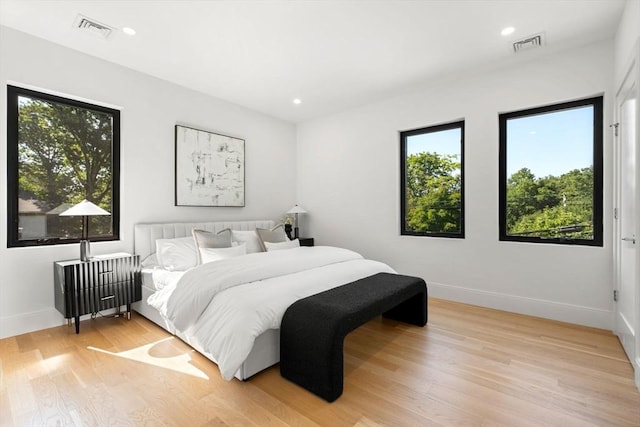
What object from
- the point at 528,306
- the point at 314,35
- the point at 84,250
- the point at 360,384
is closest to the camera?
the point at 360,384

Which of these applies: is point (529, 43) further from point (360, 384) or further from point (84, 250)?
point (84, 250)

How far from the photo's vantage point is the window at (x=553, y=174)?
3117 mm

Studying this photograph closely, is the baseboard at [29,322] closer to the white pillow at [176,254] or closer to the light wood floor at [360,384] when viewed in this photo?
the light wood floor at [360,384]

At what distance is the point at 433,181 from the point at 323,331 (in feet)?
9.97

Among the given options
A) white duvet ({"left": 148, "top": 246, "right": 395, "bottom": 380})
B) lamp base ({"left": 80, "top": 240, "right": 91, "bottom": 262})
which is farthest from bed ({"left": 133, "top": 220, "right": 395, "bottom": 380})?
lamp base ({"left": 80, "top": 240, "right": 91, "bottom": 262})

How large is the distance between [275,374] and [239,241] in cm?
Result: 209

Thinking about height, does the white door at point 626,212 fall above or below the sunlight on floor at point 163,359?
above

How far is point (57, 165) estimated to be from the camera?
3.12 metres

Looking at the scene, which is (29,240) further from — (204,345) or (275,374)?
(275,374)

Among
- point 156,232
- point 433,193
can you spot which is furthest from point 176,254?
point 433,193

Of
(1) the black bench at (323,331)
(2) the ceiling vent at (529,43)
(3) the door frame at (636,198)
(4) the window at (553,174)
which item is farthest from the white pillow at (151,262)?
(2) the ceiling vent at (529,43)

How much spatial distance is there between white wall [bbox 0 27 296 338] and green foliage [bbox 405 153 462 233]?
2.34 m

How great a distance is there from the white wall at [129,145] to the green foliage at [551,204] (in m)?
3.59

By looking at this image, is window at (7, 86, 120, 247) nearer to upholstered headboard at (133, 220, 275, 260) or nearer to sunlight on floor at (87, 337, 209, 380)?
upholstered headboard at (133, 220, 275, 260)
